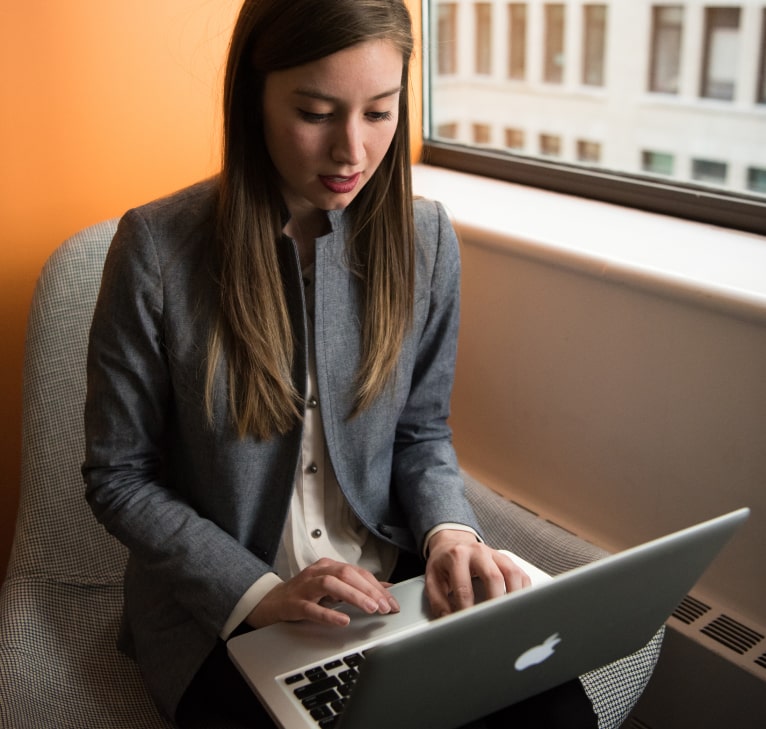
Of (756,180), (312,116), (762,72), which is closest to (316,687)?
(312,116)

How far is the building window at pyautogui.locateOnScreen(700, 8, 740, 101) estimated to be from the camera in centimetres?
165

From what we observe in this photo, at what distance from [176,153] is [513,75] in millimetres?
795

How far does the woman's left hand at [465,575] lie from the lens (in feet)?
3.39

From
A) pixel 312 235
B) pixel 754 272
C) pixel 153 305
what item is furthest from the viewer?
pixel 754 272

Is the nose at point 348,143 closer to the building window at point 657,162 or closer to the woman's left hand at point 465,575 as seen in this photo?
the woman's left hand at point 465,575

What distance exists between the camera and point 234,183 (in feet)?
3.53

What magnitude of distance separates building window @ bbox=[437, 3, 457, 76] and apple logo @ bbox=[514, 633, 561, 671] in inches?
61.2

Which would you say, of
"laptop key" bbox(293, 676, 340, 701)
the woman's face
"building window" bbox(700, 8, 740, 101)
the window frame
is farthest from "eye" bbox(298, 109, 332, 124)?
"building window" bbox(700, 8, 740, 101)

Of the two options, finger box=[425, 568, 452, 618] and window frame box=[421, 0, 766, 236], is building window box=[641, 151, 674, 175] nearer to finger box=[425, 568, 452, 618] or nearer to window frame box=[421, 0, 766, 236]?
window frame box=[421, 0, 766, 236]

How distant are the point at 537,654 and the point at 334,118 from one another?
56 cm

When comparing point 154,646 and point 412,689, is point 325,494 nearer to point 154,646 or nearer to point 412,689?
point 154,646

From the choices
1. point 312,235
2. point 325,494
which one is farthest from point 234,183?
point 325,494

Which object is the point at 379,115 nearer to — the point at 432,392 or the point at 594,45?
the point at 432,392

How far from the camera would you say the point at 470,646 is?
30.2 inches
